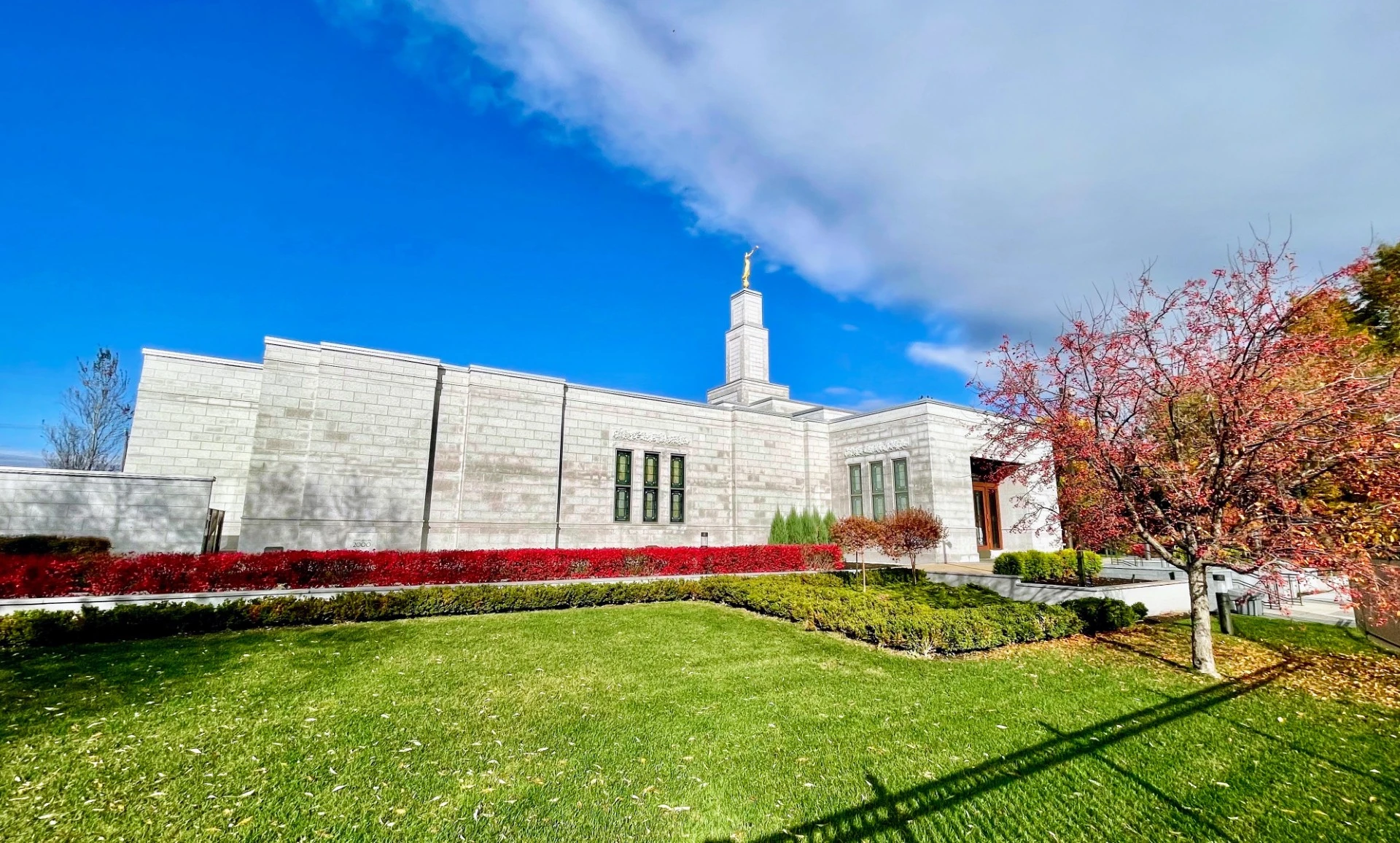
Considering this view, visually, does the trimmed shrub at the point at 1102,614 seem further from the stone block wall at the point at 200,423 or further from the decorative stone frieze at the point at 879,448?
the stone block wall at the point at 200,423

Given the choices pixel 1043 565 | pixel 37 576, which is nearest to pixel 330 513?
pixel 37 576

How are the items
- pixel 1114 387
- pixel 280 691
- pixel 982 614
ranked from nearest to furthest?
pixel 280 691, pixel 1114 387, pixel 982 614

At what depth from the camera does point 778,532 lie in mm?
20938

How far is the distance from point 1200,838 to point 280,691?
799 centimetres

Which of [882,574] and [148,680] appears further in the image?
[882,574]

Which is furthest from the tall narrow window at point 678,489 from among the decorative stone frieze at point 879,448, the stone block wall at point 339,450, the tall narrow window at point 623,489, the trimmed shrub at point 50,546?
the trimmed shrub at point 50,546

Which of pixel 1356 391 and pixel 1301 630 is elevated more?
pixel 1356 391

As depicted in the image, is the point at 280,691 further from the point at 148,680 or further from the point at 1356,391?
the point at 1356,391

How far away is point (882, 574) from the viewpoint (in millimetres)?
15570

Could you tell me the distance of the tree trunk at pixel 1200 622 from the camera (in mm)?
7351

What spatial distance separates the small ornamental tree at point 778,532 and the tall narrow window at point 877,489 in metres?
3.44

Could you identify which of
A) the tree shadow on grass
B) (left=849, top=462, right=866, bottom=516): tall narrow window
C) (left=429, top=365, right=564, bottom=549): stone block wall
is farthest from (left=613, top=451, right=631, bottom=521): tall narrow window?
the tree shadow on grass

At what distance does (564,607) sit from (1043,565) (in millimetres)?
11785

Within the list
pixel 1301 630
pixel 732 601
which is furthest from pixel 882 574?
pixel 1301 630
